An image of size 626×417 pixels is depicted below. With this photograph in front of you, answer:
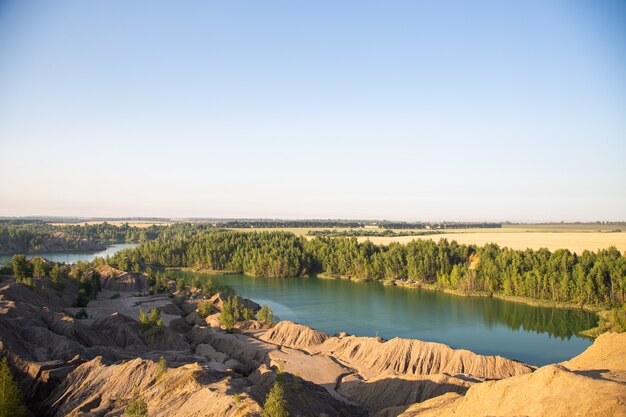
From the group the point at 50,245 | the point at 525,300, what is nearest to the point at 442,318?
the point at 525,300

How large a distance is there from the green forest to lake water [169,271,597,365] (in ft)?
12.9

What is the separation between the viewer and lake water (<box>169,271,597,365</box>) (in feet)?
137

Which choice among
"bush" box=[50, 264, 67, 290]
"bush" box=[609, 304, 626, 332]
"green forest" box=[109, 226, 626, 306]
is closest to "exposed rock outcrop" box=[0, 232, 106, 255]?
"green forest" box=[109, 226, 626, 306]

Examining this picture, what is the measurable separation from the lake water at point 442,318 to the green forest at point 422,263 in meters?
3.93

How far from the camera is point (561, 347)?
135 ft

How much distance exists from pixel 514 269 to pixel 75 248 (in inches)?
5297

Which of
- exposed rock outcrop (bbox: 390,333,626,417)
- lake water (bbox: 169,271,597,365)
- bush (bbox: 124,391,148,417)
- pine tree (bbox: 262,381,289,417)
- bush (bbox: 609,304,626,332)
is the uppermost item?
exposed rock outcrop (bbox: 390,333,626,417)

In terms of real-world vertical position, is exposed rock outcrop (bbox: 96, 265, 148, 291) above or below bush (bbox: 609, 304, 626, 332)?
below

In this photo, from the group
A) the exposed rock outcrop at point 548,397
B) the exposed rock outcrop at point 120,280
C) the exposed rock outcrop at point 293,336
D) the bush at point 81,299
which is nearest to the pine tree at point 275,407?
the exposed rock outcrop at point 548,397

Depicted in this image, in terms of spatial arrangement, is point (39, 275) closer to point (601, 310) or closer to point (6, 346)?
point (6, 346)

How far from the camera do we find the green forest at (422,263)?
183ft

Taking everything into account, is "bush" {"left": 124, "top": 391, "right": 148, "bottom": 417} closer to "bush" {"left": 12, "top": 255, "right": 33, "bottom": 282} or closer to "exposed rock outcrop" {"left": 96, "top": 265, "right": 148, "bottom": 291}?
"bush" {"left": 12, "top": 255, "right": 33, "bottom": 282}

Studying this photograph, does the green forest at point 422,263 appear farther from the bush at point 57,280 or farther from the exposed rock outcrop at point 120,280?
the bush at point 57,280

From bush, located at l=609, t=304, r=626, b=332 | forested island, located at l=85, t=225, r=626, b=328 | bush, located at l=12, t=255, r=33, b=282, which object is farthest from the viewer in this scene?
forested island, located at l=85, t=225, r=626, b=328
